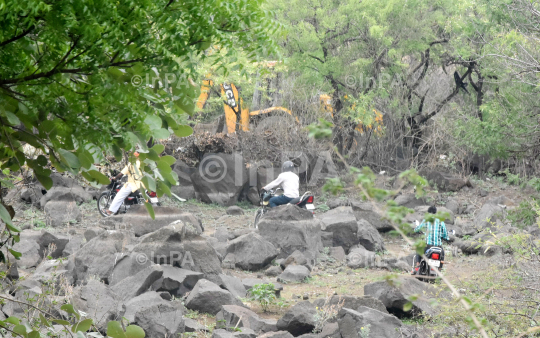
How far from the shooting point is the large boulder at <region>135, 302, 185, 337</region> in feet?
18.7

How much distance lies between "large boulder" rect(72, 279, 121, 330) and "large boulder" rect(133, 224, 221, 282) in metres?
1.59

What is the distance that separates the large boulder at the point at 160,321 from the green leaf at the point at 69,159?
3.93m

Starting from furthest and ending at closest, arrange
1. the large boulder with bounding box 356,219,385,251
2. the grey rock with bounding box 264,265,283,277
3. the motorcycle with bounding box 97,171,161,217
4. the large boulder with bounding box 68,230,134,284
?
the motorcycle with bounding box 97,171,161,217, the large boulder with bounding box 356,219,385,251, the grey rock with bounding box 264,265,283,277, the large boulder with bounding box 68,230,134,284

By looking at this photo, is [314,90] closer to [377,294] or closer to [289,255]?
[289,255]

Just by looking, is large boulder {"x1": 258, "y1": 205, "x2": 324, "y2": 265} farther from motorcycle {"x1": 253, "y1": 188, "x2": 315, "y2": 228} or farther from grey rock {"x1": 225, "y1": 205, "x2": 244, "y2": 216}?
grey rock {"x1": 225, "y1": 205, "x2": 244, "y2": 216}

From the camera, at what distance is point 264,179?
675 inches

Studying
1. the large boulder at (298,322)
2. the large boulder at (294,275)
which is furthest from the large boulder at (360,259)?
the large boulder at (298,322)

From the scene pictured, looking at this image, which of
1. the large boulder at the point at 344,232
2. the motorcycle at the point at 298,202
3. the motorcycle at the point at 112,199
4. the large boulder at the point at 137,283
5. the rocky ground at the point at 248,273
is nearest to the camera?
the rocky ground at the point at 248,273

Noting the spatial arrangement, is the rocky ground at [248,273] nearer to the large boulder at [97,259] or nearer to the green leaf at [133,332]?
the large boulder at [97,259]

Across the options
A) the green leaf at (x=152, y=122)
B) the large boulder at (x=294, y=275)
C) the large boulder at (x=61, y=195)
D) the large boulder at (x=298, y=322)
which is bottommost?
the large boulder at (x=294, y=275)

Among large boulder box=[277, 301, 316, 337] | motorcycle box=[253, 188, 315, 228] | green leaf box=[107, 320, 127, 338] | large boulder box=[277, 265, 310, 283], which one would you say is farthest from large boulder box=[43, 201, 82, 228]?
green leaf box=[107, 320, 127, 338]

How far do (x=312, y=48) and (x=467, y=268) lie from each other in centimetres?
988

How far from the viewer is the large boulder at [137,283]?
6970 mm

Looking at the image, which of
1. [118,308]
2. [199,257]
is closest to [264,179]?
[199,257]
